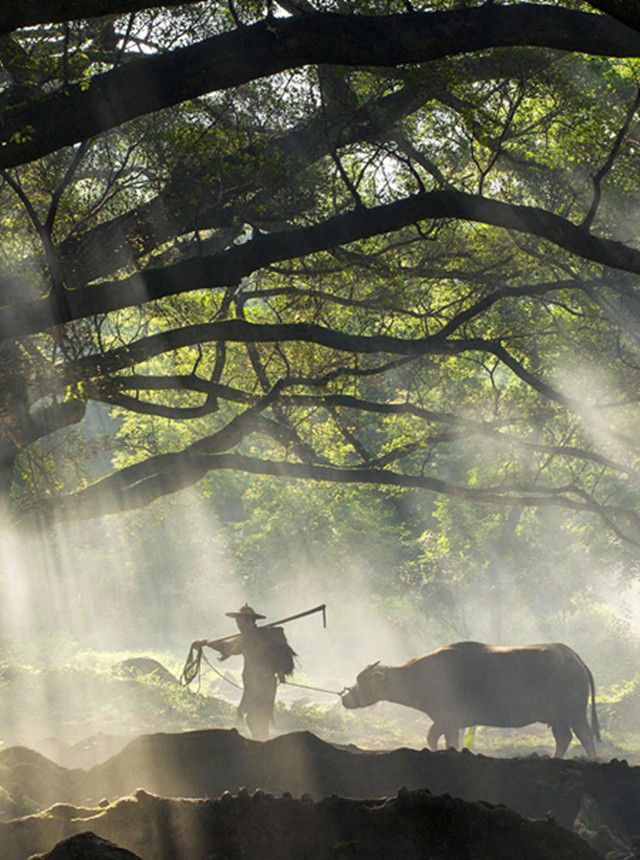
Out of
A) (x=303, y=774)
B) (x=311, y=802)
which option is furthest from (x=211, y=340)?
(x=311, y=802)

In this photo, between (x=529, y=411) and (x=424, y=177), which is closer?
(x=424, y=177)

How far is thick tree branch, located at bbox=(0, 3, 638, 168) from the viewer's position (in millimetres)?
7555

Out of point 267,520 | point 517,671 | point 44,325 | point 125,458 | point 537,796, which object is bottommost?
point 537,796

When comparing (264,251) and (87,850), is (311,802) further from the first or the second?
(264,251)

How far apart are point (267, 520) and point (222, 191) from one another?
36.9 m

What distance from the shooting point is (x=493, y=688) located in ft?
62.5

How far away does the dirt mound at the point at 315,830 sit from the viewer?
7453 millimetres

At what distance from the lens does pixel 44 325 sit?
10234 mm

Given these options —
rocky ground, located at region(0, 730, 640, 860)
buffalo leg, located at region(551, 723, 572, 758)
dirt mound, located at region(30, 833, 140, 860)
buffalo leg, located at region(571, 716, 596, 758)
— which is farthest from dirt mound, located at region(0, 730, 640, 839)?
buffalo leg, located at region(571, 716, 596, 758)

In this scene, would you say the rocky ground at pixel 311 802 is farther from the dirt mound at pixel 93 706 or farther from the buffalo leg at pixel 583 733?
the dirt mound at pixel 93 706

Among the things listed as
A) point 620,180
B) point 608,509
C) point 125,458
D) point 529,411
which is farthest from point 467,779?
point 125,458

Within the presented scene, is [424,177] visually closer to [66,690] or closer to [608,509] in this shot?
[608,509]

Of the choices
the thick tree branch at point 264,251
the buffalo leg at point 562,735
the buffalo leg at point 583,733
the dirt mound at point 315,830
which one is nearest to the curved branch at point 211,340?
the thick tree branch at point 264,251

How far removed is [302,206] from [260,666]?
7645mm
